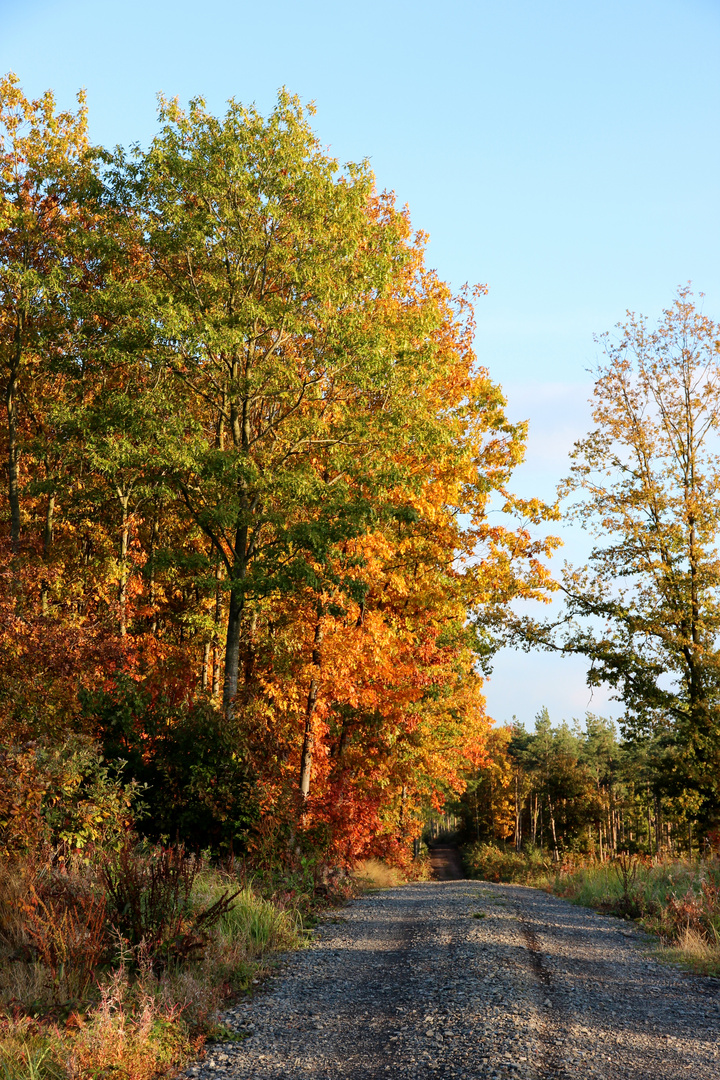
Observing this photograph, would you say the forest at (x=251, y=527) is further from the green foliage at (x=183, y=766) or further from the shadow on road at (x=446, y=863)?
the shadow on road at (x=446, y=863)

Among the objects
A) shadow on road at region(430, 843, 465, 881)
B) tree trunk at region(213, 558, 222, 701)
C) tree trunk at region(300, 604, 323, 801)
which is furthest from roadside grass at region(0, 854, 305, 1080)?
shadow on road at region(430, 843, 465, 881)

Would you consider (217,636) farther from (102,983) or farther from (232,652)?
(102,983)

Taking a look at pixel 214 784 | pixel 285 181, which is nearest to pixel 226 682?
pixel 214 784

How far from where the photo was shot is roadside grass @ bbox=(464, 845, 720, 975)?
33.6 ft

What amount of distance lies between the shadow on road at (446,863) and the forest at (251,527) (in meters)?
28.2

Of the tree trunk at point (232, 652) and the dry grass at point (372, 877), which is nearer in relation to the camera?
the tree trunk at point (232, 652)

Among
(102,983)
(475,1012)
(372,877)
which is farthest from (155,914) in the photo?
(372,877)

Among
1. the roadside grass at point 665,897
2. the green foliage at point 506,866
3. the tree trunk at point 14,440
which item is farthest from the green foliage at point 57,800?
the green foliage at point 506,866

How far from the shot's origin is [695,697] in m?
22.9

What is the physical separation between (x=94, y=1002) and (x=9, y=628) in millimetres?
7890

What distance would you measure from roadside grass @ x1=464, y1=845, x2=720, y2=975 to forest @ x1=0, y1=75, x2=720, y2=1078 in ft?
10.6

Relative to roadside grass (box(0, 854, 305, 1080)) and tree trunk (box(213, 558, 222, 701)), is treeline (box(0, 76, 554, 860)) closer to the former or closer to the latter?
tree trunk (box(213, 558, 222, 701))

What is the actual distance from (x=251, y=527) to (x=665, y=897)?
11309 mm

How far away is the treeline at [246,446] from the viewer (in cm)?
1391
